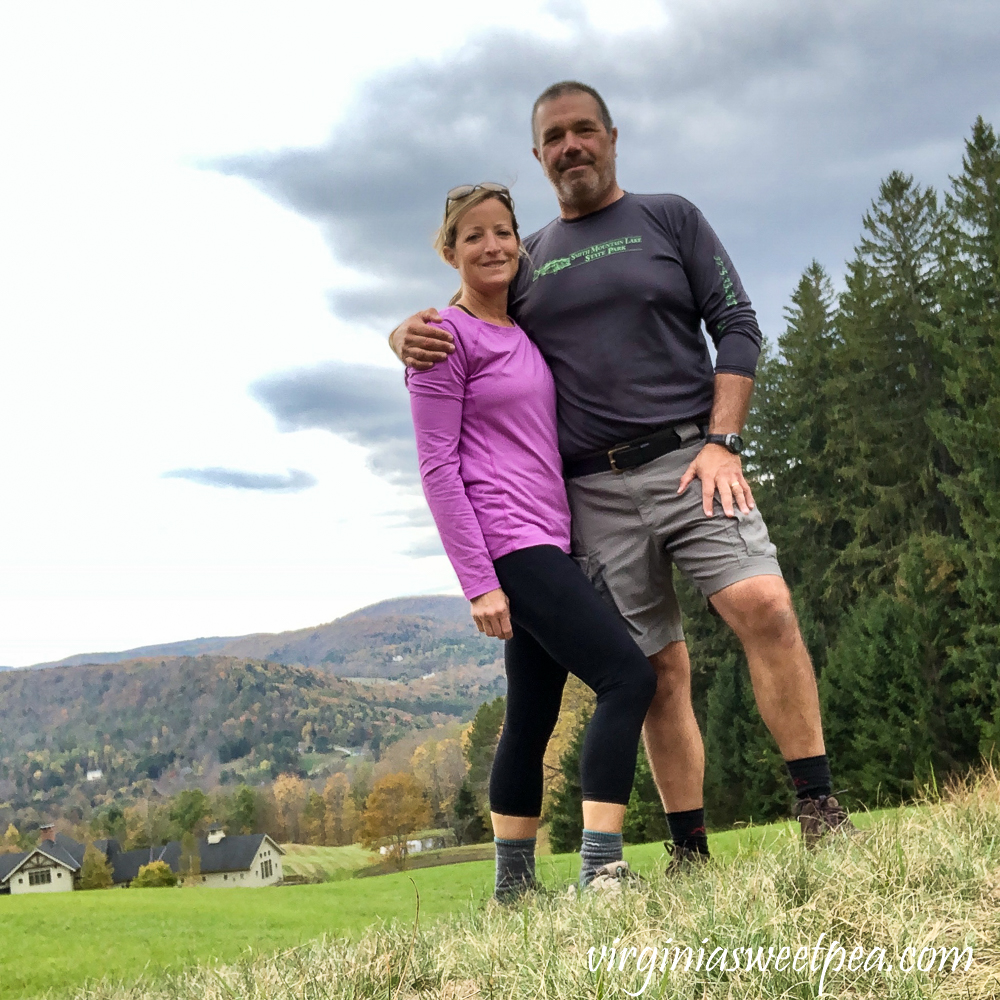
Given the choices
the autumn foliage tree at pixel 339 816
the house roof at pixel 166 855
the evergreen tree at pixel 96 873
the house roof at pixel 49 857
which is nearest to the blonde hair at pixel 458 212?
the house roof at pixel 49 857

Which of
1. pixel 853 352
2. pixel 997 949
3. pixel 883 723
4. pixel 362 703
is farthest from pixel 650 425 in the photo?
pixel 362 703

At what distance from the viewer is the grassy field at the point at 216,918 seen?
298 centimetres

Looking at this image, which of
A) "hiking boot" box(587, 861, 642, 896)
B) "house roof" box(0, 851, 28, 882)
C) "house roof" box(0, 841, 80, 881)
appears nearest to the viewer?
"hiking boot" box(587, 861, 642, 896)

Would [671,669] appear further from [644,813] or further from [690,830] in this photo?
[644,813]

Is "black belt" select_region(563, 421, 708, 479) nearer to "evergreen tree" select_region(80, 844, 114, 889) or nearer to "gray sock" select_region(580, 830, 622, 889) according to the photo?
"gray sock" select_region(580, 830, 622, 889)

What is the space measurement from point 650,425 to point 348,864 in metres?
61.6

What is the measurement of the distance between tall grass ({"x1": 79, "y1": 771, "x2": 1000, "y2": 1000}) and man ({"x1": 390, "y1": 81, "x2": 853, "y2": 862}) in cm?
60

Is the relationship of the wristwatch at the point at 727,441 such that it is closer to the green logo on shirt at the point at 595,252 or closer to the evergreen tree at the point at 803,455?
the green logo on shirt at the point at 595,252

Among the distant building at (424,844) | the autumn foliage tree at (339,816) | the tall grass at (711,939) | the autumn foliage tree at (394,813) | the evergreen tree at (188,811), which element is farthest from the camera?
the autumn foliage tree at (339,816)

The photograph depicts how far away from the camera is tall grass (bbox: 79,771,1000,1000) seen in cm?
171

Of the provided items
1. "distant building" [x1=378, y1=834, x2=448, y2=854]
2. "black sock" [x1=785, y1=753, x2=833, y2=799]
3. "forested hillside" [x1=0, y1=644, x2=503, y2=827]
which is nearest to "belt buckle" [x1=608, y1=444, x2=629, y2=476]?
"black sock" [x1=785, y1=753, x2=833, y2=799]

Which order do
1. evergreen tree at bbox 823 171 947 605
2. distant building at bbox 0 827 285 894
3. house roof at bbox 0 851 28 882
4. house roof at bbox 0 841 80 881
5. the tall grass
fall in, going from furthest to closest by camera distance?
distant building at bbox 0 827 285 894, house roof at bbox 0 841 80 881, house roof at bbox 0 851 28 882, evergreen tree at bbox 823 171 947 605, the tall grass

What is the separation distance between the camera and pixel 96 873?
172ft

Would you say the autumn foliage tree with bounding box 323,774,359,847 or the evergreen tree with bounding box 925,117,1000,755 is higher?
the evergreen tree with bounding box 925,117,1000,755
